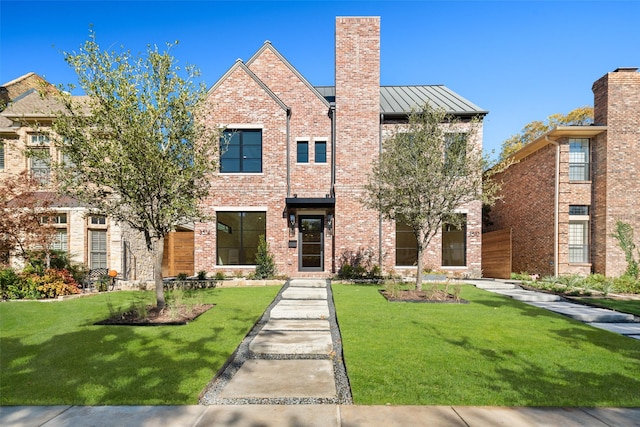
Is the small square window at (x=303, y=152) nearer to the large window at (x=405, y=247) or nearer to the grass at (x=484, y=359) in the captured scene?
the large window at (x=405, y=247)

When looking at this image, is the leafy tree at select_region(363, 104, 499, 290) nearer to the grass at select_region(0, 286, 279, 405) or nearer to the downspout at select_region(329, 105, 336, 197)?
the downspout at select_region(329, 105, 336, 197)

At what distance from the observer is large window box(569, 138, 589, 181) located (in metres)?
16.1

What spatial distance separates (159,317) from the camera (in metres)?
7.85

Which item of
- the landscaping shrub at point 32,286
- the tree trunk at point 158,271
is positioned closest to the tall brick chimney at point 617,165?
the tree trunk at point 158,271

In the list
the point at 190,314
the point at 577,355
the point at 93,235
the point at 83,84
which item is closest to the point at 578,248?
the point at 577,355

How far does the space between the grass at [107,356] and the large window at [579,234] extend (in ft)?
51.6

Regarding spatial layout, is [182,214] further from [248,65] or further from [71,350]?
[248,65]

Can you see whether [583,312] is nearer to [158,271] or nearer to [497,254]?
[497,254]

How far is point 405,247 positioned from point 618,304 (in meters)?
7.82

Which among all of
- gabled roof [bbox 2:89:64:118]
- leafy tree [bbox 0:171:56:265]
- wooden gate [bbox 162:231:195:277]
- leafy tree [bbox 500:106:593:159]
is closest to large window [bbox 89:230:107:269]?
leafy tree [bbox 0:171:56:265]

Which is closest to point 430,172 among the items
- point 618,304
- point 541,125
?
point 618,304

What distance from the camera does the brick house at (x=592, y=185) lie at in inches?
600

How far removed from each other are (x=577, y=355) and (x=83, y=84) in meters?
11.1

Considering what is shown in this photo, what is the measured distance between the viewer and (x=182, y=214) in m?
8.17
